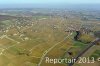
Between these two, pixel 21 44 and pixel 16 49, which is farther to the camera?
pixel 21 44

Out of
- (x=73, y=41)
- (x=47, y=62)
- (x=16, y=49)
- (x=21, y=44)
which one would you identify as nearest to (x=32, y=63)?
(x=47, y=62)

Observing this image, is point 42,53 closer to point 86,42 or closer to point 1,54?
point 1,54

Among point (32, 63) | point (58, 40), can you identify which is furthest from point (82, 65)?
point (58, 40)

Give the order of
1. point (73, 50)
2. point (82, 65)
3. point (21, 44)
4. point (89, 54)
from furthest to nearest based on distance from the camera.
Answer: point (21, 44) → point (73, 50) → point (89, 54) → point (82, 65)

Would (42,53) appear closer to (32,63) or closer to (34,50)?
(34,50)

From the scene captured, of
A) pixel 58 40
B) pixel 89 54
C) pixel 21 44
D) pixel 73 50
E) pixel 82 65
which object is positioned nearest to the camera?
pixel 82 65

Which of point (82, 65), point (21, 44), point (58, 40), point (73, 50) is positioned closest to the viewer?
point (82, 65)

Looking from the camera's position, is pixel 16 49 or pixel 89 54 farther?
pixel 16 49

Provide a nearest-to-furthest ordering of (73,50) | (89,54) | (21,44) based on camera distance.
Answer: (89,54)
(73,50)
(21,44)
